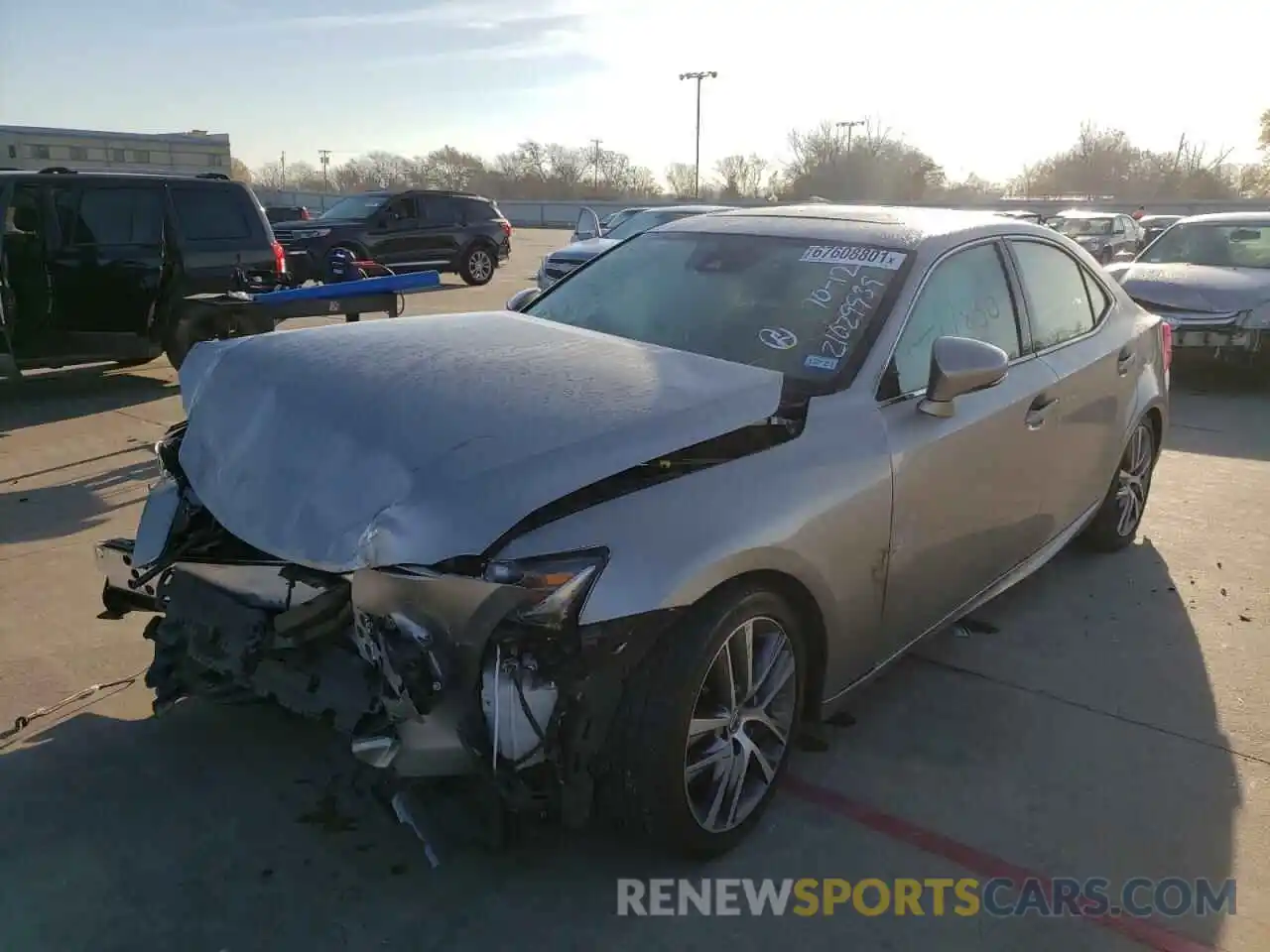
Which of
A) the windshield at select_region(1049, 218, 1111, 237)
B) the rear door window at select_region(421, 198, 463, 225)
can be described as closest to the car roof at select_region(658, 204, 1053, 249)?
the rear door window at select_region(421, 198, 463, 225)

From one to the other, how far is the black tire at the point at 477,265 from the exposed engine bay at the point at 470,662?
18.8 metres

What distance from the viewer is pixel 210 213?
980 cm

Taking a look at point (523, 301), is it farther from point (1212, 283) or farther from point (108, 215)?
point (1212, 283)

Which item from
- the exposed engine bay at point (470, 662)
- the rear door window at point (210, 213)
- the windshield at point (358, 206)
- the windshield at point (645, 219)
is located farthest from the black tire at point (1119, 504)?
the windshield at point (358, 206)

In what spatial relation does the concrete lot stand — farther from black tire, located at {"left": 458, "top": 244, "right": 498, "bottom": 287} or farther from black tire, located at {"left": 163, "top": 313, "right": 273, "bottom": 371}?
black tire, located at {"left": 458, "top": 244, "right": 498, "bottom": 287}

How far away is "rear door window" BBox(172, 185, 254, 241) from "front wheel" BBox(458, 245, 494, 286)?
10703 millimetres

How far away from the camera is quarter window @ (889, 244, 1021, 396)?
3.44m

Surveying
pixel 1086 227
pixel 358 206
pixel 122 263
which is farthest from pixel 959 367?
pixel 1086 227

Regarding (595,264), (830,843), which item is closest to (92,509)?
(595,264)

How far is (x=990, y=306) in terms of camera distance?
3953 mm

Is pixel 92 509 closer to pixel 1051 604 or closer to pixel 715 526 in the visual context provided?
pixel 715 526

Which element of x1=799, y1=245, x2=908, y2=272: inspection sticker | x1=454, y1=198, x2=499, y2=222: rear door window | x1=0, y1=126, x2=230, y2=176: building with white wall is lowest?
x1=799, y1=245, x2=908, y2=272: inspection sticker

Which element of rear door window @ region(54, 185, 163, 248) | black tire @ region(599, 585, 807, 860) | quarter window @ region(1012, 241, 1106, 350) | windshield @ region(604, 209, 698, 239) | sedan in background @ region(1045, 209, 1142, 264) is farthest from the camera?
sedan in background @ region(1045, 209, 1142, 264)

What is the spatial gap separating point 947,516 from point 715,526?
1245mm
